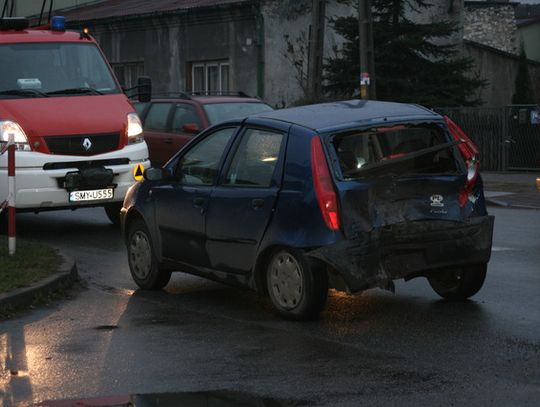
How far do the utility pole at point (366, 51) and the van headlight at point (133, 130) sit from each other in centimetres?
996

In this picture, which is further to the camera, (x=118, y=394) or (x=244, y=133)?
(x=244, y=133)

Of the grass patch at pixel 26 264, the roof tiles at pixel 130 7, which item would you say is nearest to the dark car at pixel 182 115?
the grass patch at pixel 26 264

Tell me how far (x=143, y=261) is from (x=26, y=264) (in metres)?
1.18

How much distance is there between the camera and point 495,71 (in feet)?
117

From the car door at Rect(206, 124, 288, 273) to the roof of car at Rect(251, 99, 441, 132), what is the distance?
0.18m

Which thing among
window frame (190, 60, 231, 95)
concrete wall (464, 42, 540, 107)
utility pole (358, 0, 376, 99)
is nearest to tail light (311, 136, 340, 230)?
utility pole (358, 0, 376, 99)

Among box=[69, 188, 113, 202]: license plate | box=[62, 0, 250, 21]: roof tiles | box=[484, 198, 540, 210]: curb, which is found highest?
box=[62, 0, 250, 21]: roof tiles

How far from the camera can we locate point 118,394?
6441mm

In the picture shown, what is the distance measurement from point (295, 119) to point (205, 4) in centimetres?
2608

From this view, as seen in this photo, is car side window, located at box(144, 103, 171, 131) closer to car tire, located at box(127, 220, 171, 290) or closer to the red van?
the red van

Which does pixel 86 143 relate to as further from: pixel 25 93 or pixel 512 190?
pixel 512 190

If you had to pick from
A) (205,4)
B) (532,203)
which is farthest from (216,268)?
(205,4)

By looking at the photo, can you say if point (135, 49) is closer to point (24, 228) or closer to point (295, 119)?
point (24, 228)

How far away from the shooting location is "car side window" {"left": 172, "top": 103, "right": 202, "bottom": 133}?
1847 cm
